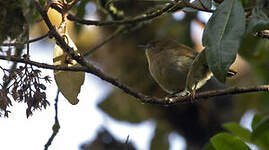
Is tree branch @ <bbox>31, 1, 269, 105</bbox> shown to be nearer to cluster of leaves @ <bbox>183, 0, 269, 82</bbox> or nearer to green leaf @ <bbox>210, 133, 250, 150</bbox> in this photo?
cluster of leaves @ <bbox>183, 0, 269, 82</bbox>

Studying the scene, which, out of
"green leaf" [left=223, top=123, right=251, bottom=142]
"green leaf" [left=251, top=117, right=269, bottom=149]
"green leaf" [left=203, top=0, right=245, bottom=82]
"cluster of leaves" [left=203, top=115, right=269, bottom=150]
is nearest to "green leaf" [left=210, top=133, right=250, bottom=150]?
"cluster of leaves" [left=203, top=115, right=269, bottom=150]

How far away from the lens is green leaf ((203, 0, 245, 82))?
2.00m

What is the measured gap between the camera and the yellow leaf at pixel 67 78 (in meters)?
2.31

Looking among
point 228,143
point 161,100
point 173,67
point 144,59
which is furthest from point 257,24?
point 144,59

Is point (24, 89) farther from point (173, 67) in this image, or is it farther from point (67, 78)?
point (173, 67)

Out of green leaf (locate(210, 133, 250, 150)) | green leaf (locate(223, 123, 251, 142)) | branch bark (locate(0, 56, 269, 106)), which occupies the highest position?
branch bark (locate(0, 56, 269, 106))

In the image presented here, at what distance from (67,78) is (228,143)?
1.09 metres

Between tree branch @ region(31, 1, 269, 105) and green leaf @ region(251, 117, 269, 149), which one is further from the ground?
tree branch @ region(31, 1, 269, 105)

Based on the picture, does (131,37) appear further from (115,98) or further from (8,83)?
(8,83)

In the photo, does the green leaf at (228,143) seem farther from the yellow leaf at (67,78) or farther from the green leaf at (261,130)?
the yellow leaf at (67,78)

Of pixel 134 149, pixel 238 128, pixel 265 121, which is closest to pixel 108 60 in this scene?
pixel 134 149

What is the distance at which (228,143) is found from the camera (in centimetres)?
286

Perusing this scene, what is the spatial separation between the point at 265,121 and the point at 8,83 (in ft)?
5.24

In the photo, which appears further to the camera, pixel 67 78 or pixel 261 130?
pixel 261 130
